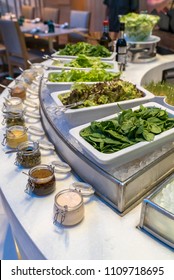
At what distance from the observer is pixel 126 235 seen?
82cm

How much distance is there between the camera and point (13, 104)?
1479 millimetres

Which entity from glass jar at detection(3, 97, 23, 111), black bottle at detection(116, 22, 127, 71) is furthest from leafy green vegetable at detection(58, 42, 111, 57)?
glass jar at detection(3, 97, 23, 111)

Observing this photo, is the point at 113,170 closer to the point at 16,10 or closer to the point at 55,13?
the point at 55,13

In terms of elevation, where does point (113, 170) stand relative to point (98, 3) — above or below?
below

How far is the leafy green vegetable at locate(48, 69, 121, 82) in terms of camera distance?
4.77 ft

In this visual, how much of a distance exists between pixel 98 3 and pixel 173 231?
6878 mm

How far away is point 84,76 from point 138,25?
3.36 ft

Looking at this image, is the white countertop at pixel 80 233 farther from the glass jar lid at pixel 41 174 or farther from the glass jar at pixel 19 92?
the glass jar at pixel 19 92

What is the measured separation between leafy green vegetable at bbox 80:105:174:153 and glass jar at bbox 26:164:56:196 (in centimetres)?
19

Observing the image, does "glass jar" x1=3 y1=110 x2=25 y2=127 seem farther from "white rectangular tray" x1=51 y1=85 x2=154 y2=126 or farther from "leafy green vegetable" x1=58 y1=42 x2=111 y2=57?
"leafy green vegetable" x1=58 y1=42 x2=111 y2=57

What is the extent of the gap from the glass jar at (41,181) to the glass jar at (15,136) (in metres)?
A: 0.26

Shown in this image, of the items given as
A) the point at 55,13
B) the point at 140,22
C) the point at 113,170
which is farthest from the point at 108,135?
the point at 55,13

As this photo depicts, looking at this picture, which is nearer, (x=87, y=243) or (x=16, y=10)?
(x=87, y=243)
